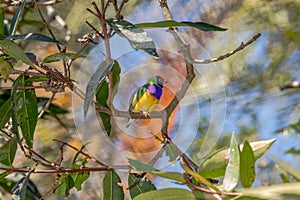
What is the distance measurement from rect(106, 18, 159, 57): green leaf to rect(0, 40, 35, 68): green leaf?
0.12 metres

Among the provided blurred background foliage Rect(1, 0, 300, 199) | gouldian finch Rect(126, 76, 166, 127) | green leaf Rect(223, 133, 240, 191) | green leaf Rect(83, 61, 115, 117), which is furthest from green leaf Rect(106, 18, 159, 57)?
blurred background foliage Rect(1, 0, 300, 199)

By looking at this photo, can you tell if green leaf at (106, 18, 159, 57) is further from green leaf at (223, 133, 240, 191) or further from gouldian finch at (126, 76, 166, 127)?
gouldian finch at (126, 76, 166, 127)

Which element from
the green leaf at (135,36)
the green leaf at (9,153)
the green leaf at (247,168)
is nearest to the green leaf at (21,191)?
the green leaf at (9,153)

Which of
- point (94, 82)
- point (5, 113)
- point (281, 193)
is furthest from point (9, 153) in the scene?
point (281, 193)

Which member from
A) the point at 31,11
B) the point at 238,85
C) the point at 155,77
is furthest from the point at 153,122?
the point at 31,11

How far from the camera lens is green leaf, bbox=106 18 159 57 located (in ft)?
2.05

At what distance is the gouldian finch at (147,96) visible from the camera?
0.97 m

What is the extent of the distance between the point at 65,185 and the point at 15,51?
37 centimetres

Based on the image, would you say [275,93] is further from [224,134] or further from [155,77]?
[155,77]

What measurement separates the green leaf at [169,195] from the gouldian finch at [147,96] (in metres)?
0.42

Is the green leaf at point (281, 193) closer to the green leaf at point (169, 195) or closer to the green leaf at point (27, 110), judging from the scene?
the green leaf at point (169, 195)

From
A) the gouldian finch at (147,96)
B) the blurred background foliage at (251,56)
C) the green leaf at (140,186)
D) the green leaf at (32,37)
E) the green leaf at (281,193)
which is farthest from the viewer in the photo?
the blurred background foliage at (251,56)

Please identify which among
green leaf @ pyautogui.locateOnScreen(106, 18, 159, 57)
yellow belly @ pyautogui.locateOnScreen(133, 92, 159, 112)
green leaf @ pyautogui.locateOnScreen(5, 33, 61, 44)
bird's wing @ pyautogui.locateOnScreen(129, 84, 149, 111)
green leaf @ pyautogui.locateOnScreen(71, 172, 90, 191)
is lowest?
green leaf @ pyautogui.locateOnScreen(71, 172, 90, 191)

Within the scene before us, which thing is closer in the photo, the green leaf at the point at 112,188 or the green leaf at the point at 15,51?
the green leaf at the point at 15,51
